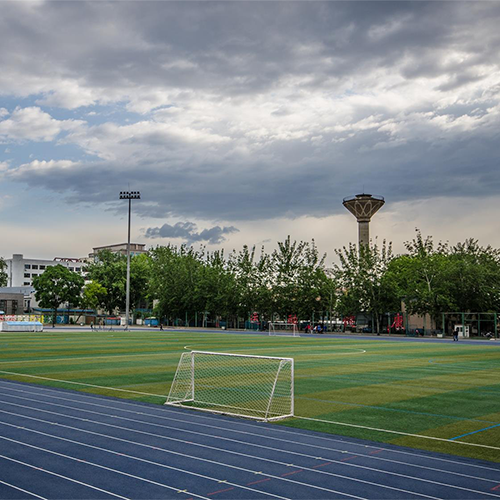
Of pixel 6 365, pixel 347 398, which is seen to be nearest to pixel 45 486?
pixel 347 398

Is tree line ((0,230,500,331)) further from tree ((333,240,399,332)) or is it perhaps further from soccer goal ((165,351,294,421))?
soccer goal ((165,351,294,421))

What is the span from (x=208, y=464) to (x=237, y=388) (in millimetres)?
9044

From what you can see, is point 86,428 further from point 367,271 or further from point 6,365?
point 367,271

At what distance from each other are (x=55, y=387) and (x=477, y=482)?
44.1ft

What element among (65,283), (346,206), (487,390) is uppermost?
(346,206)

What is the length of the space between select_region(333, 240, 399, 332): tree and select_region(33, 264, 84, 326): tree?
4350cm

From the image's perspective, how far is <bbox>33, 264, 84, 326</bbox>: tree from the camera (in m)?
93.9

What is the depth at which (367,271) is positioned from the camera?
7731 centimetres

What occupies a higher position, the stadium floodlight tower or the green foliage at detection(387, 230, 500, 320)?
the stadium floodlight tower

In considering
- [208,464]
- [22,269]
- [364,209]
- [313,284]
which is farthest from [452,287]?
[22,269]

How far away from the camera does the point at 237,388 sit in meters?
18.2

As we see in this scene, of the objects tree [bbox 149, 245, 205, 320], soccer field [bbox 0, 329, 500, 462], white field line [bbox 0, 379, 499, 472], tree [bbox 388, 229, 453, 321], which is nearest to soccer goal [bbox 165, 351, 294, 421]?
soccer field [bbox 0, 329, 500, 462]

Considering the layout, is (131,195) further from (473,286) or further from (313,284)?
(473,286)

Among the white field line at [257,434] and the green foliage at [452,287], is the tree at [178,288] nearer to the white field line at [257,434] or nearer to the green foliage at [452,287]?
the green foliage at [452,287]
